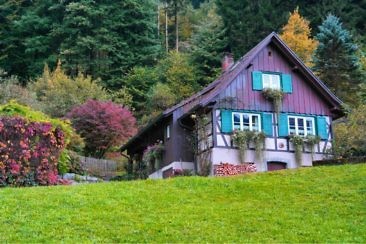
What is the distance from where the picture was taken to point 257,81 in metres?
33.1

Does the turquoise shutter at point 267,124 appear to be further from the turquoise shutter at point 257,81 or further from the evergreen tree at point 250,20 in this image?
the evergreen tree at point 250,20

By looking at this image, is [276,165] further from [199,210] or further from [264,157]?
[199,210]

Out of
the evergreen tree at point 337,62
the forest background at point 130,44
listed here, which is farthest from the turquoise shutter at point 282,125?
the forest background at point 130,44

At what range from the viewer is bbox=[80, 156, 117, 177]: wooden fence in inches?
1586

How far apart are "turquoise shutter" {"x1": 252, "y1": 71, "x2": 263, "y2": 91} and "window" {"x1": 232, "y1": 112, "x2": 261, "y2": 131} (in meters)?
1.42

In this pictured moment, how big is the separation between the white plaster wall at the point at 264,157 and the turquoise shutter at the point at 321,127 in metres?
1.15

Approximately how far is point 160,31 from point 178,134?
38.2 meters

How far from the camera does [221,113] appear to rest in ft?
105

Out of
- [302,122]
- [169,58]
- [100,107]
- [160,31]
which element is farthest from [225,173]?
[160,31]

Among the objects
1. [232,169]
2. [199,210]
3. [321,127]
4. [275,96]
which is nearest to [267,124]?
[275,96]

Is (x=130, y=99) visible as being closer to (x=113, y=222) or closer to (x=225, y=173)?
(x=225, y=173)

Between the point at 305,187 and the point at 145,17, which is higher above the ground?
the point at 145,17

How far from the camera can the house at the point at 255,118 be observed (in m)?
31.5

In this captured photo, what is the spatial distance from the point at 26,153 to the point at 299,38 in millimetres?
32342
